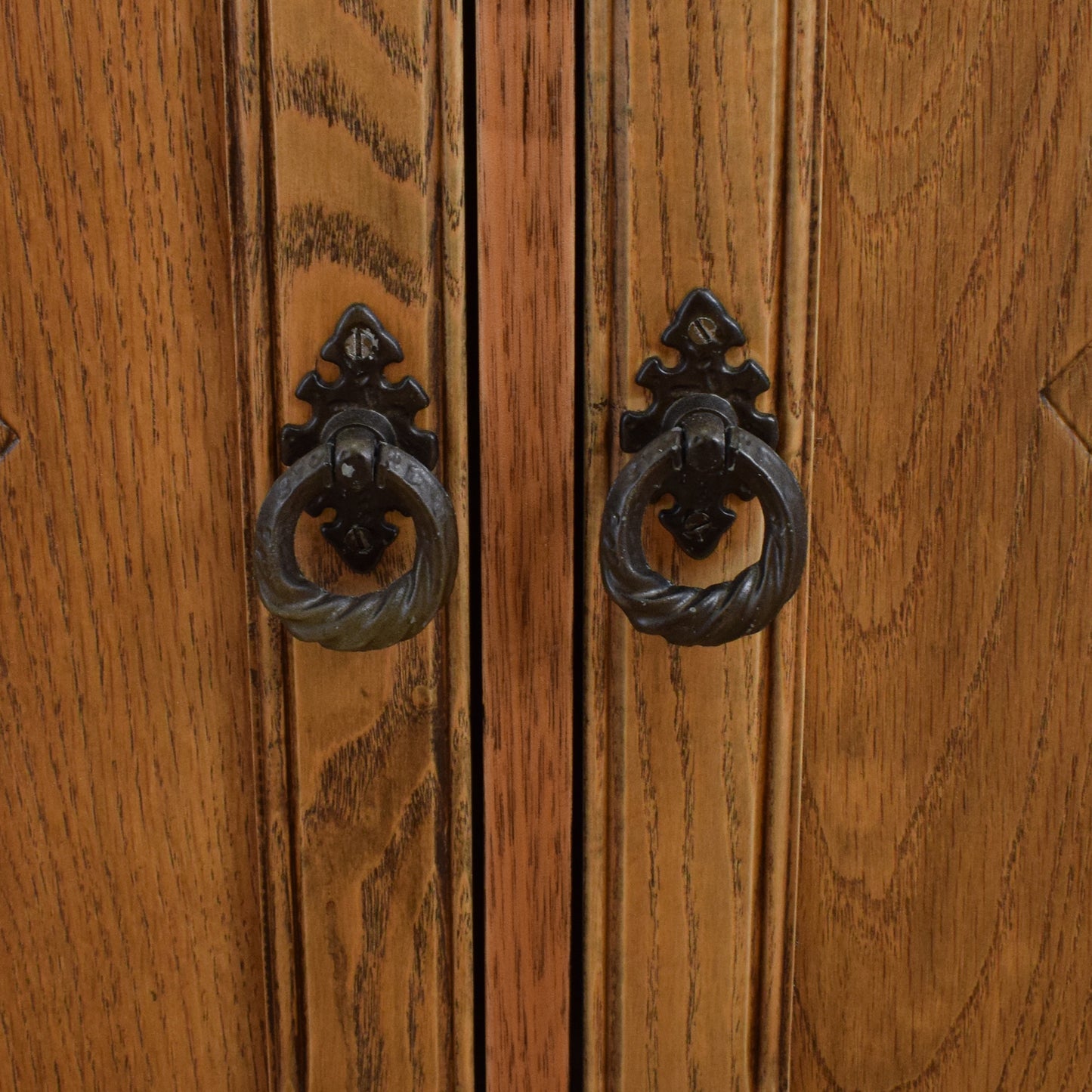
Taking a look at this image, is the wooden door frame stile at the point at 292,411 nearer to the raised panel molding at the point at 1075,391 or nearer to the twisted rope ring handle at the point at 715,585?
the twisted rope ring handle at the point at 715,585

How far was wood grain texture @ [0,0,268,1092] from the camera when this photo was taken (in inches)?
15.2

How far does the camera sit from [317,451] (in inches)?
14.3

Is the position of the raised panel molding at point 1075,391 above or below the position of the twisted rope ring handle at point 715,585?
above

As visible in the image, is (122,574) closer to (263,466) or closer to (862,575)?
(263,466)

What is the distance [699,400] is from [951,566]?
134 millimetres

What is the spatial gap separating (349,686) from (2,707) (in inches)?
5.8

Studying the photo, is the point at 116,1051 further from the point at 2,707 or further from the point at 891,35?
the point at 891,35

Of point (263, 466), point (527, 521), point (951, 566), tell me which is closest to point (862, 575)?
point (951, 566)

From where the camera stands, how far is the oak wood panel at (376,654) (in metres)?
0.37

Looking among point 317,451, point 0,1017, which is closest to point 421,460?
point 317,451

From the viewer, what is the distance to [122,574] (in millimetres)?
413

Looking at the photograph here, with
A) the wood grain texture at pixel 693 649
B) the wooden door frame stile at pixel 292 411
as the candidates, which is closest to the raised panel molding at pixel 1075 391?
the wood grain texture at pixel 693 649

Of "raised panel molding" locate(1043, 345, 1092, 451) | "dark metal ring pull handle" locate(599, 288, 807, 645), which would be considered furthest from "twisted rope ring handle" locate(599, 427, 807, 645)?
"raised panel molding" locate(1043, 345, 1092, 451)

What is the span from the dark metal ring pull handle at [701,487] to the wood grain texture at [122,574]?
6.4 inches
